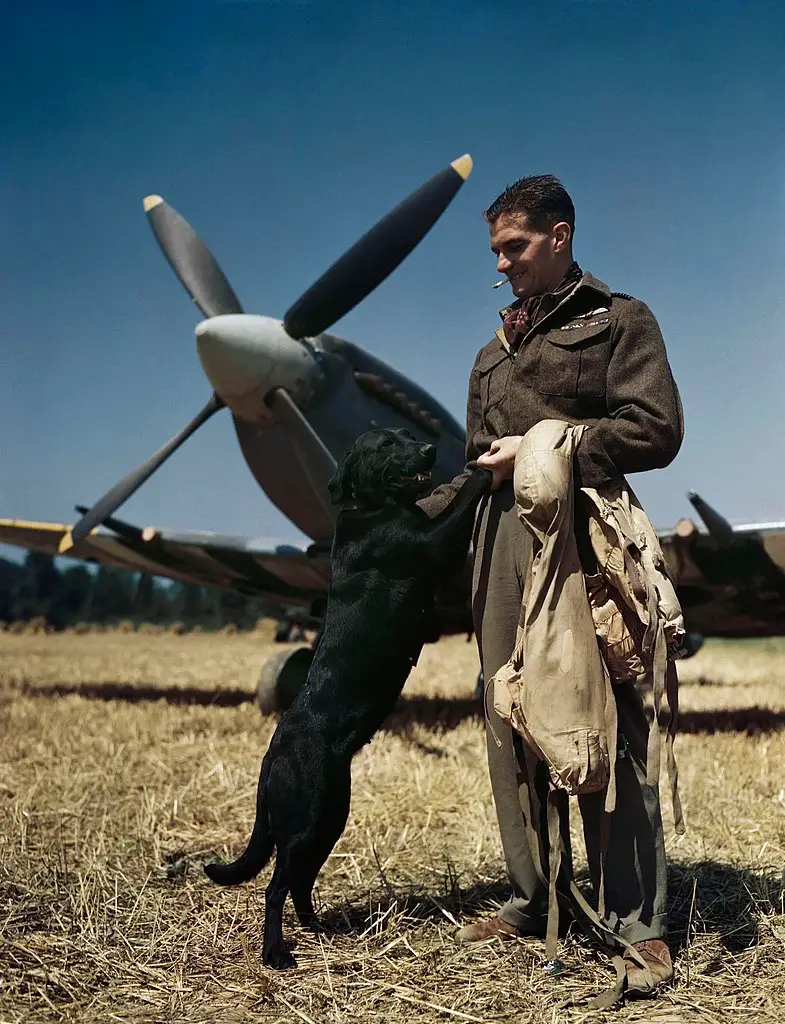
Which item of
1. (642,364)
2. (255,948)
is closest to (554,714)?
(642,364)

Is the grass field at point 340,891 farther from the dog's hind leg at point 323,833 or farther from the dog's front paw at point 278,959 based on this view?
the dog's hind leg at point 323,833

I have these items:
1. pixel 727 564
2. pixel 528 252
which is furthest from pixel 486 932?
pixel 727 564

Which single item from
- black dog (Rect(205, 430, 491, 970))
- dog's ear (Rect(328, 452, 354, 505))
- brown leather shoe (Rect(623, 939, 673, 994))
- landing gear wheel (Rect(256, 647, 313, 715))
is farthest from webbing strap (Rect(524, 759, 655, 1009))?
landing gear wheel (Rect(256, 647, 313, 715))

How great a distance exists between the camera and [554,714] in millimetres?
2084

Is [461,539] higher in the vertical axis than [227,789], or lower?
higher

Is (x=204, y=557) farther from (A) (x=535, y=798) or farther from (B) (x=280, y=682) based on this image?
(A) (x=535, y=798)

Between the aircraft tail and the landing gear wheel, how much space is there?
4.16 metres

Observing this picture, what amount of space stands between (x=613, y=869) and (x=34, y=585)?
32220 millimetres

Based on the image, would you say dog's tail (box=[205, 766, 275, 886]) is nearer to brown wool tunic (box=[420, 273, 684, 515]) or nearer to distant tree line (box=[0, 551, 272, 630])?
brown wool tunic (box=[420, 273, 684, 515])

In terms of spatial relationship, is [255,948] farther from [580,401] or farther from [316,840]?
[580,401]

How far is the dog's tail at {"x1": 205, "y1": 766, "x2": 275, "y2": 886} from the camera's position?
2473 mm

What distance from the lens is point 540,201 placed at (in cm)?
236

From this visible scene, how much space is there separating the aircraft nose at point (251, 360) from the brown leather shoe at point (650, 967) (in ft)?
17.3

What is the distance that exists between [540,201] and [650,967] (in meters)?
2.19
